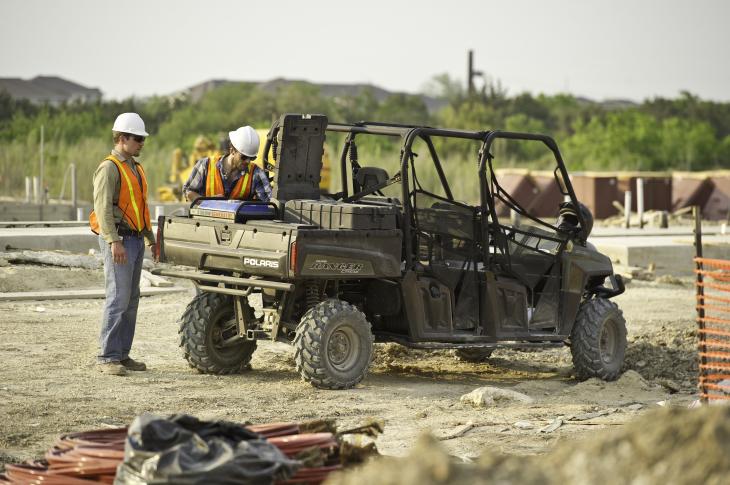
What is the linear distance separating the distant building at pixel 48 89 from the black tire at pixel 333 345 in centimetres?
9675

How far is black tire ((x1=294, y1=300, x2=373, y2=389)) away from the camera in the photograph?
418 inches

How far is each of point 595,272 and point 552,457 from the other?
25.9ft

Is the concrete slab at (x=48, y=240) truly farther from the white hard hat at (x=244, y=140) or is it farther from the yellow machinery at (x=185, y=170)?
the white hard hat at (x=244, y=140)

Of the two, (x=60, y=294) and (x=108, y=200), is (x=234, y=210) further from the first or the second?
(x=60, y=294)

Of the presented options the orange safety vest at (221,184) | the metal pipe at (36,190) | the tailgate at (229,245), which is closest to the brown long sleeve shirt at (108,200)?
the tailgate at (229,245)

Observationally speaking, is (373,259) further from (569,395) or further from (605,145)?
(605,145)

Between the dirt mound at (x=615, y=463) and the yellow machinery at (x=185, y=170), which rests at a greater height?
the yellow machinery at (x=185, y=170)

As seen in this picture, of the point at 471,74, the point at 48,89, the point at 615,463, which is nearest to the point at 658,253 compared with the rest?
the point at 615,463

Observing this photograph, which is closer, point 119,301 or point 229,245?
point 229,245

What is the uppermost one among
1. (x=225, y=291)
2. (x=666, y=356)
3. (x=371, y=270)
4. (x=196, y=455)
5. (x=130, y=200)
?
(x=130, y=200)

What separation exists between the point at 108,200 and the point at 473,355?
4218mm

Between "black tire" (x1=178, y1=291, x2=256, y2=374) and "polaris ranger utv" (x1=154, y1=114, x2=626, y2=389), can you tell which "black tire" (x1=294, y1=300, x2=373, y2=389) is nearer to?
"polaris ranger utv" (x1=154, y1=114, x2=626, y2=389)

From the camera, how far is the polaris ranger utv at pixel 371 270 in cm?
1067

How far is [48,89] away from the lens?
376ft
